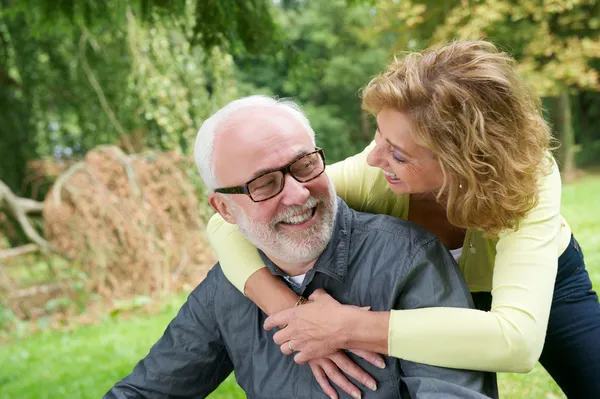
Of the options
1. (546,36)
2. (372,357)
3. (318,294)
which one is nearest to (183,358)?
(318,294)

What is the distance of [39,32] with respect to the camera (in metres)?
4.08

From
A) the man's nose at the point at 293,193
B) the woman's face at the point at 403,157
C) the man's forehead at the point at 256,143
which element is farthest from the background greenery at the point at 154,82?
the man's nose at the point at 293,193

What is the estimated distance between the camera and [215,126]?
1993mm

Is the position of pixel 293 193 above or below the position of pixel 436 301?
above

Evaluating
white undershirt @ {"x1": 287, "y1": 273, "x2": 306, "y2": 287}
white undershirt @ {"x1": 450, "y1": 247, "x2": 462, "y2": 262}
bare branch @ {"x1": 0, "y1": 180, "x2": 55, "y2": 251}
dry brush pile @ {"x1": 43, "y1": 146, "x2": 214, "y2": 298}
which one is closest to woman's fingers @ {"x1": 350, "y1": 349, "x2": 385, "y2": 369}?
white undershirt @ {"x1": 287, "y1": 273, "x2": 306, "y2": 287}

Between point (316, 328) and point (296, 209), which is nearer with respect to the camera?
point (316, 328)

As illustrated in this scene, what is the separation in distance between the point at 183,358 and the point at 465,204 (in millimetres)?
960

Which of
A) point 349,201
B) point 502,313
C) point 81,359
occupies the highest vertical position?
point 349,201

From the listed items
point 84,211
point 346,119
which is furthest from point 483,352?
point 346,119

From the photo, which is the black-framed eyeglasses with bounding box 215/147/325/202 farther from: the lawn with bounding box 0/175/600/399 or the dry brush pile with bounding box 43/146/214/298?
the dry brush pile with bounding box 43/146/214/298

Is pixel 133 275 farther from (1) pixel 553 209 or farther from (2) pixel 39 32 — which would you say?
(1) pixel 553 209

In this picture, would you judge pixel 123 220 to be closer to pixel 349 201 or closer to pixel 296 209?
pixel 349 201

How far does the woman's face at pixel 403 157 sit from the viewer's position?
6.23 ft

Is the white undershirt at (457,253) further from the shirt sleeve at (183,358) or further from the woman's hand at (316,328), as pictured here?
the shirt sleeve at (183,358)
